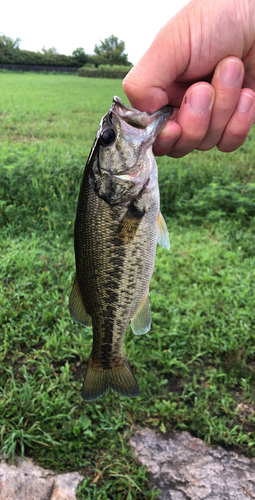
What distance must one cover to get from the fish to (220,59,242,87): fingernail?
13.5 inches

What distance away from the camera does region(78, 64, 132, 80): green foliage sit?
23531 mm

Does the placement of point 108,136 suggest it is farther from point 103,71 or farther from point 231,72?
point 103,71

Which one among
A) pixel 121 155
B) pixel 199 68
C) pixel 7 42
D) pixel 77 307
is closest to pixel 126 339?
pixel 77 307

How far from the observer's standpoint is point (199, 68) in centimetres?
161

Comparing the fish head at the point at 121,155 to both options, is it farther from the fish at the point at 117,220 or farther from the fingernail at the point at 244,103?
the fingernail at the point at 244,103

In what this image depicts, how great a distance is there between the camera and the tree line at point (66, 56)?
14176 mm

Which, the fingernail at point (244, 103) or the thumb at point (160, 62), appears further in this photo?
the fingernail at point (244, 103)

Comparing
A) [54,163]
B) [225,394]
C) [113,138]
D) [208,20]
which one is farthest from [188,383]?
[54,163]

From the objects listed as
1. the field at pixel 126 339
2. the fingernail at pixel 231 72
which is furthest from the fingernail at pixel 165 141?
the field at pixel 126 339

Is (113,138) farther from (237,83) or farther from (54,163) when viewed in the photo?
(54,163)

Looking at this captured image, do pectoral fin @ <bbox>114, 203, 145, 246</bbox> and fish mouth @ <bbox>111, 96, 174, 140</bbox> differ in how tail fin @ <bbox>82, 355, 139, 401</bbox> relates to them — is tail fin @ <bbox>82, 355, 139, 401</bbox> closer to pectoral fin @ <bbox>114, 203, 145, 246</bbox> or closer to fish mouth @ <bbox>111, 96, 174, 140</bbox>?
pectoral fin @ <bbox>114, 203, 145, 246</bbox>

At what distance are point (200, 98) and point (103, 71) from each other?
25.6 metres

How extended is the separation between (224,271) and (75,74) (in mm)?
23182

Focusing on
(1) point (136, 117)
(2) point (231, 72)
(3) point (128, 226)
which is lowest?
(3) point (128, 226)
